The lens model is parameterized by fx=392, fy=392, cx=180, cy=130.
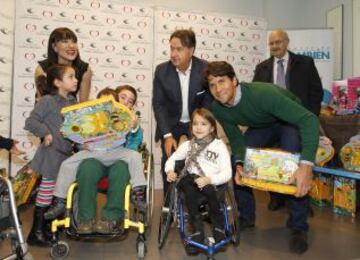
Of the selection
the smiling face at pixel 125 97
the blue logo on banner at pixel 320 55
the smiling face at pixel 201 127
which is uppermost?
the blue logo on banner at pixel 320 55

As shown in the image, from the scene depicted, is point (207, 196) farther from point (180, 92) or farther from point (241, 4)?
point (241, 4)

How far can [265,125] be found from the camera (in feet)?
9.02

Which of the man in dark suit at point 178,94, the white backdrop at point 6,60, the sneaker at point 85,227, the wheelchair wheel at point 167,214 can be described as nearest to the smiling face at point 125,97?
the man in dark suit at point 178,94

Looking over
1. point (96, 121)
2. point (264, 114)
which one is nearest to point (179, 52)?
point (264, 114)

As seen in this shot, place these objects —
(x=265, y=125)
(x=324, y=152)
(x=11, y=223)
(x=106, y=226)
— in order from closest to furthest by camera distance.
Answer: (x=11, y=223) < (x=106, y=226) < (x=265, y=125) < (x=324, y=152)

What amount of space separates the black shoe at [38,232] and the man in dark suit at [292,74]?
6.70 ft

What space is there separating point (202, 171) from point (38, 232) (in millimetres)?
1132

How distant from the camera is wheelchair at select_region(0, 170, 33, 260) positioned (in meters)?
1.96

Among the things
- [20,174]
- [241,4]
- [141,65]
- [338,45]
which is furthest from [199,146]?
[241,4]

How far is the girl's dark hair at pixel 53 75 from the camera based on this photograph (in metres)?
2.57

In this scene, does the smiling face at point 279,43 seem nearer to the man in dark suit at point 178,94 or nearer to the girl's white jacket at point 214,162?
the man in dark suit at point 178,94

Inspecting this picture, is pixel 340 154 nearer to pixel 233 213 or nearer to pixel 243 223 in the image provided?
pixel 243 223

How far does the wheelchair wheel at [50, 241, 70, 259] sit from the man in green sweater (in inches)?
45.0

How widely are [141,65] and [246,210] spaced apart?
7.68ft
